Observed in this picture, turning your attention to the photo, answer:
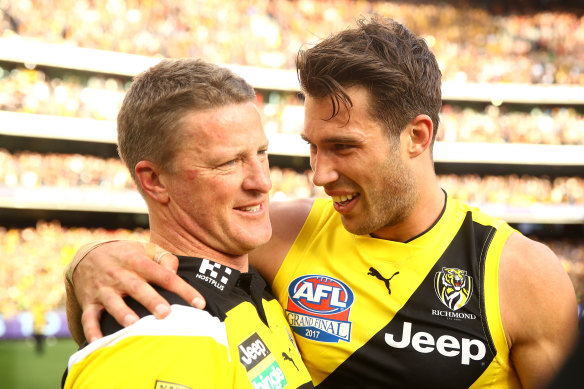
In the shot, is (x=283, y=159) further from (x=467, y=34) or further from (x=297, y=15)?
(x=467, y=34)

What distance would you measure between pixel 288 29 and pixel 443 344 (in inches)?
641

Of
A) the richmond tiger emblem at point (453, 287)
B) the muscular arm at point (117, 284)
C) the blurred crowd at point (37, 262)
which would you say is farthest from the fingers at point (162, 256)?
the blurred crowd at point (37, 262)

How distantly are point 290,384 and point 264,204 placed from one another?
2.05 ft

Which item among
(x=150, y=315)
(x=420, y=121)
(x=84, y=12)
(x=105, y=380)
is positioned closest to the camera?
(x=105, y=380)

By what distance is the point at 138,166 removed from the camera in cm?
203

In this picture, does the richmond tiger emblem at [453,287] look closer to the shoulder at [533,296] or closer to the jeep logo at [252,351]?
the shoulder at [533,296]

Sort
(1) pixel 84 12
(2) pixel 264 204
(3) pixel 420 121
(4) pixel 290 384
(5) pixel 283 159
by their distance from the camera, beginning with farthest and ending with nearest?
1. (5) pixel 283 159
2. (1) pixel 84 12
3. (3) pixel 420 121
4. (2) pixel 264 204
5. (4) pixel 290 384

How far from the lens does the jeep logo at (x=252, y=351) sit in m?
1.79

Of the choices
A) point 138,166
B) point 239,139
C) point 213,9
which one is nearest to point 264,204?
point 239,139

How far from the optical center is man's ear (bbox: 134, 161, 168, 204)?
2.03 m

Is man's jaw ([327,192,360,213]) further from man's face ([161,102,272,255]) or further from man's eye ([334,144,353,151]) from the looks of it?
man's face ([161,102,272,255])

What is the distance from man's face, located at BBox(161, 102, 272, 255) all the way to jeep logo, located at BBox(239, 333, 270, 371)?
34 centimetres

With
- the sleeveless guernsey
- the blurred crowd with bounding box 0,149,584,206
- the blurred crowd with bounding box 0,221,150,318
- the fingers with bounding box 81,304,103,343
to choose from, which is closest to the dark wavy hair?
the sleeveless guernsey

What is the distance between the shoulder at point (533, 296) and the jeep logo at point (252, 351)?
3.01 ft
